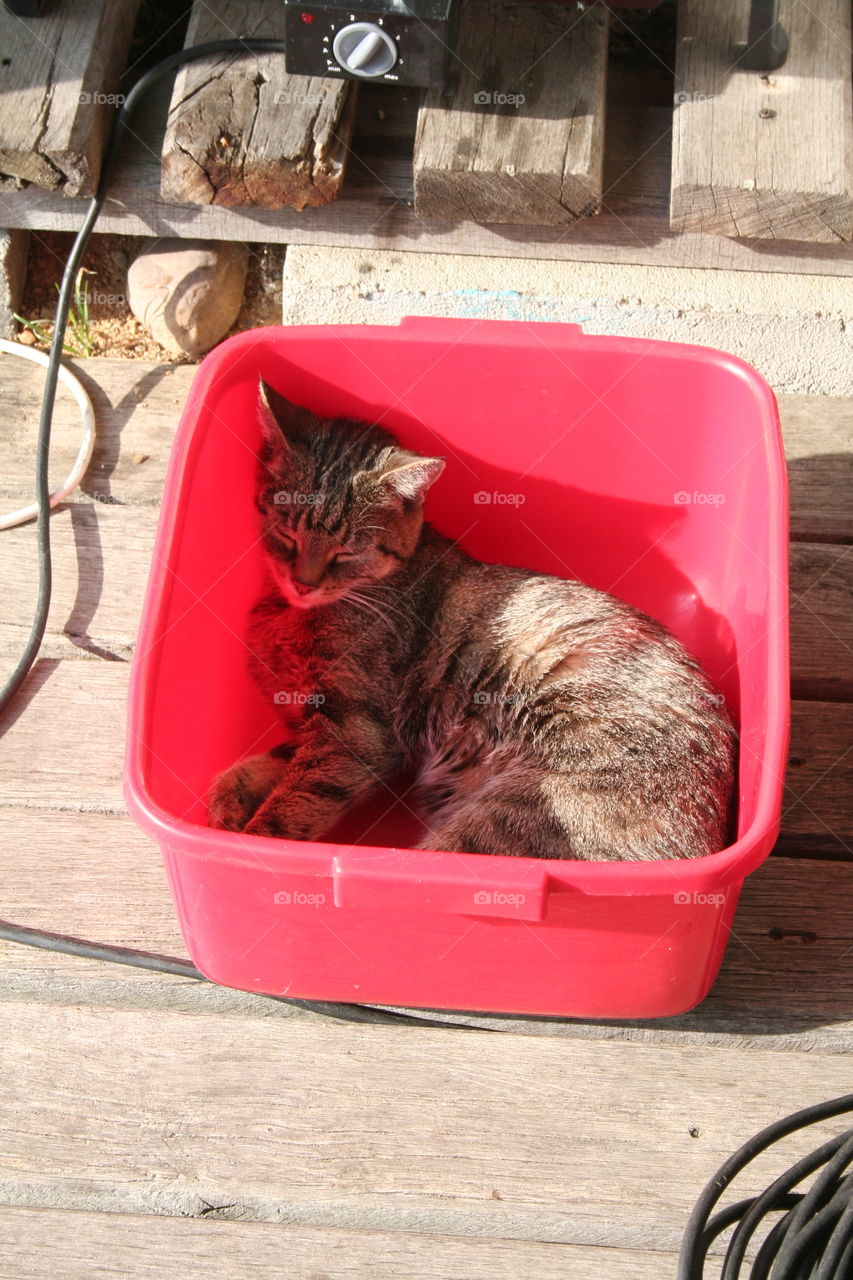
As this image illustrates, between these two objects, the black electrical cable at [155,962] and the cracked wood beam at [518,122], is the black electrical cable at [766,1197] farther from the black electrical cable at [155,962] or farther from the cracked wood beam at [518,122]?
the cracked wood beam at [518,122]

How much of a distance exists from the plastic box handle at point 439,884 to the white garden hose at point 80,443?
1.33 metres

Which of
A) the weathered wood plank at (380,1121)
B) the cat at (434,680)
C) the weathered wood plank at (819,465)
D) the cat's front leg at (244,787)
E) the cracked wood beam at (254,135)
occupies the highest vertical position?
the cracked wood beam at (254,135)

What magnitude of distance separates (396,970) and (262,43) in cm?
204

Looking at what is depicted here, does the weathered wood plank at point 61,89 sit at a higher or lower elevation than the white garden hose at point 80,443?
higher

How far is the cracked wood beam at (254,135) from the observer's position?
2.45 metres

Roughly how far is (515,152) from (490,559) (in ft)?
2.84

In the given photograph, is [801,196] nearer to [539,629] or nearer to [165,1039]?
[539,629]

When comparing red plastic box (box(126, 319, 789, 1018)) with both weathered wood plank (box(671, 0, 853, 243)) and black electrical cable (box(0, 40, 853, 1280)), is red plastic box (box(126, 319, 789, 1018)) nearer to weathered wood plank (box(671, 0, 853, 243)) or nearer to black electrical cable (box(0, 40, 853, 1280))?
black electrical cable (box(0, 40, 853, 1280))

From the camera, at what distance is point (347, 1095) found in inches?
71.1

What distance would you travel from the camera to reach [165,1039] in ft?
6.12

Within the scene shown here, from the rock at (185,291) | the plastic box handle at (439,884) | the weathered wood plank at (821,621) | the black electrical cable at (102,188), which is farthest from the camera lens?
the rock at (185,291)

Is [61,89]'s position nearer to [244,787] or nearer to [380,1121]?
[244,787]

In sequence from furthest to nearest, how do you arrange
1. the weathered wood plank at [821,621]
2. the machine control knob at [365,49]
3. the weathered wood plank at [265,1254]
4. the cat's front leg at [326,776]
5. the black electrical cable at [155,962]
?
the machine control knob at [365,49] → the weathered wood plank at [821,621] → the cat's front leg at [326,776] → the black electrical cable at [155,962] → the weathered wood plank at [265,1254]

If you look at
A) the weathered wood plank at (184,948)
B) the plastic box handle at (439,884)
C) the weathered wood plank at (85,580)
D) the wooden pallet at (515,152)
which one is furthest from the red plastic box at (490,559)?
the wooden pallet at (515,152)
